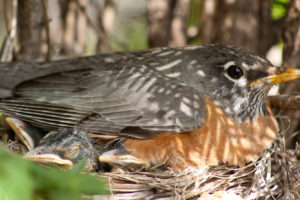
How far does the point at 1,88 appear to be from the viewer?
10.2 feet

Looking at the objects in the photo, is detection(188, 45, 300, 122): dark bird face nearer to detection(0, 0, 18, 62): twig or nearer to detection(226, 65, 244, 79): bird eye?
detection(226, 65, 244, 79): bird eye

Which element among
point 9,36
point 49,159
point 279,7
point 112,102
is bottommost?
point 49,159

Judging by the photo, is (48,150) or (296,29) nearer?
(48,150)

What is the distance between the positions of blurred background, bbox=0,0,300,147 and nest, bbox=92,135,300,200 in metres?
0.48

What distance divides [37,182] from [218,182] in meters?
1.75

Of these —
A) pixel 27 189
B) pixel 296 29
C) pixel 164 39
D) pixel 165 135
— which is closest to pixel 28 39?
pixel 164 39

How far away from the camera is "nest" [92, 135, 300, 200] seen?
2.40 metres

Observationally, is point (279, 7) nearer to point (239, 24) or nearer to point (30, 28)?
point (239, 24)

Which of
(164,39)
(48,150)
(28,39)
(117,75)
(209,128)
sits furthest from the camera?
(164,39)

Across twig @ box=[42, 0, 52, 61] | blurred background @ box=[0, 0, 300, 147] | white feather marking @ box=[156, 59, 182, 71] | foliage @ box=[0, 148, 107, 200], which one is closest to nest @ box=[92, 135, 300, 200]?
blurred background @ box=[0, 0, 300, 147]

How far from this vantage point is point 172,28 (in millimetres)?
3570

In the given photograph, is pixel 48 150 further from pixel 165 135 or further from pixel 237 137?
pixel 237 137

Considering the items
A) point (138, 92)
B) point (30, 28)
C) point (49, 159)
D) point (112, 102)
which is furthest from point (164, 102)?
point (30, 28)

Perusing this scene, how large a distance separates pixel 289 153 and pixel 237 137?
0.36 meters
